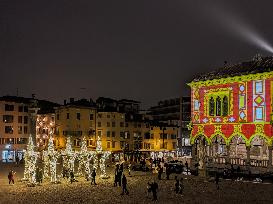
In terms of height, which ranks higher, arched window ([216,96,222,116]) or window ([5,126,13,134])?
arched window ([216,96,222,116])

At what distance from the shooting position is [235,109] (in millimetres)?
43969

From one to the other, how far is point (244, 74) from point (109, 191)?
18.0 metres

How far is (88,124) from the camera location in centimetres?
7925

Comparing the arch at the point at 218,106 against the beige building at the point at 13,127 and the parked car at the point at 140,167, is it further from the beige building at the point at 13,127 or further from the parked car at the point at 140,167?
the beige building at the point at 13,127

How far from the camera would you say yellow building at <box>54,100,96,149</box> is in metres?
77.6

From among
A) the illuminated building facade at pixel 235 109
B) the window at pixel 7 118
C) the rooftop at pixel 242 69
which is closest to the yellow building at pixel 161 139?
the window at pixel 7 118

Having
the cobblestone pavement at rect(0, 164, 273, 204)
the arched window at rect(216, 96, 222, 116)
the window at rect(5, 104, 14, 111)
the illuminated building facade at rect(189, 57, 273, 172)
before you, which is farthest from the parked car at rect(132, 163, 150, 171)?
the window at rect(5, 104, 14, 111)

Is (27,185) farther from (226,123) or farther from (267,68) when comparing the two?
(267,68)

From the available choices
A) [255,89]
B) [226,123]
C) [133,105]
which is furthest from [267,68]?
[133,105]

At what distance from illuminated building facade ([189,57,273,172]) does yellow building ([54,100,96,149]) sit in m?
30.8

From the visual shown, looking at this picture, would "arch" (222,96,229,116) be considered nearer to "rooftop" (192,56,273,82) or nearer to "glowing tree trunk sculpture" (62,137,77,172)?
"rooftop" (192,56,273,82)

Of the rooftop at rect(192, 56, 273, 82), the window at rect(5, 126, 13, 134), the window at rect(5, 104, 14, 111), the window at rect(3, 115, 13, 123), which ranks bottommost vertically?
the window at rect(5, 126, 13, 134)

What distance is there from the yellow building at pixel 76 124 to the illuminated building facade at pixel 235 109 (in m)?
30.8

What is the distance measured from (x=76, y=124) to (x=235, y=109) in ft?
131
